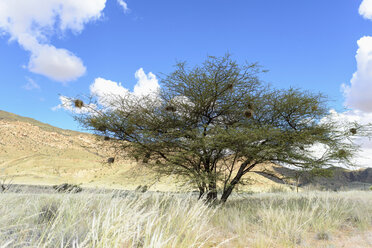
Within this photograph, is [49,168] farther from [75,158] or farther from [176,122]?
[176,122]

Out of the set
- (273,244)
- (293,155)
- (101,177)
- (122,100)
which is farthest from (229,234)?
(101,177)

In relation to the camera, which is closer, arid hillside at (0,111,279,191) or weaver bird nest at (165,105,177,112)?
weaver bird nest at (165,105,177,112)

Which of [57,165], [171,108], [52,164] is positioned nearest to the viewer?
[171,108]

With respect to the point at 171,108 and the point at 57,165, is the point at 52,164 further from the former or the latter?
the point at 171,108

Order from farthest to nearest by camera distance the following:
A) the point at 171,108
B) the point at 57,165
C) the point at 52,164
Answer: the point at 57,165 → the point at 52,164 → the point at 171,108

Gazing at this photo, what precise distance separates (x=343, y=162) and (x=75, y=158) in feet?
154

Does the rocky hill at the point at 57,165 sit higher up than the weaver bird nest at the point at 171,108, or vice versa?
the weaver bird nest at the point at 171,108

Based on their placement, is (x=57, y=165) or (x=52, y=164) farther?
(x=57, y=165)

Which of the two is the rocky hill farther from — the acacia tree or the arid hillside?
the acacia tree

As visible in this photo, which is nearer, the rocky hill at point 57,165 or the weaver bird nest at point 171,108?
the weaver bird nest at point 171,108

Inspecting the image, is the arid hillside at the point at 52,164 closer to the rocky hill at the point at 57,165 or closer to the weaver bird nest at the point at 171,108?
the rocky hill at the point at 57,165

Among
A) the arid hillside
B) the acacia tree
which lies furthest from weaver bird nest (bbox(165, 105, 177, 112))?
the arid hillside

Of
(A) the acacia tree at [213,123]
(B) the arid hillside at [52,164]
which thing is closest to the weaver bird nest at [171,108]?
(A) the acacia tree at [213,123]

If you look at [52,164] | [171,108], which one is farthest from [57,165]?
[171,108]
